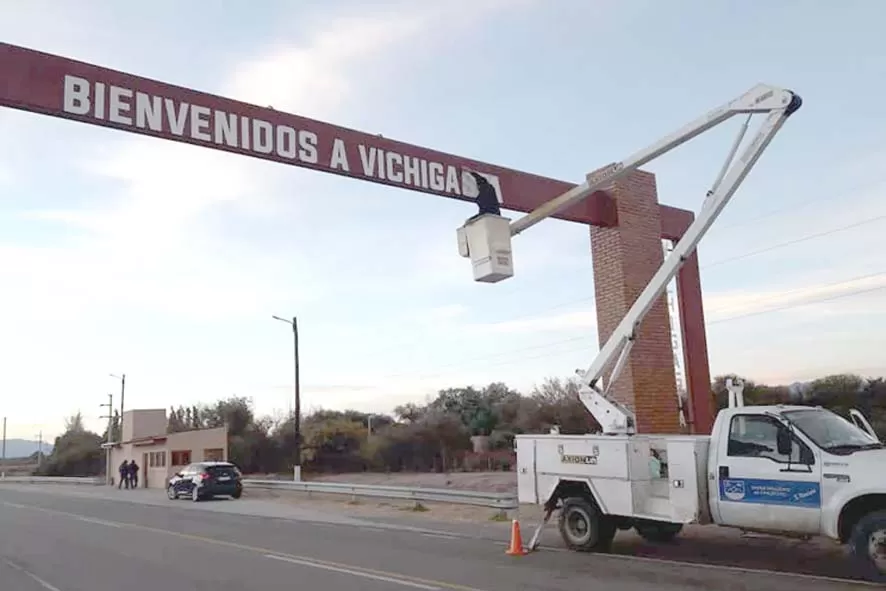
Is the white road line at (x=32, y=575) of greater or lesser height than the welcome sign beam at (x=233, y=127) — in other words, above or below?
below

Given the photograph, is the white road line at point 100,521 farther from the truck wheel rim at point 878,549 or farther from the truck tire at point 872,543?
the truck wheel rim at point 878,549

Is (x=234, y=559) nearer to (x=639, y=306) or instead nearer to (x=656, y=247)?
(x=639, y=306)

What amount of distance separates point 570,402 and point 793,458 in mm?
40705

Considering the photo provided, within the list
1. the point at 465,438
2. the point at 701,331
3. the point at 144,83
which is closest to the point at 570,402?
the point at 465,438

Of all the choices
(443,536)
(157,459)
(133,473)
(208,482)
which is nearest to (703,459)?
(443,536)

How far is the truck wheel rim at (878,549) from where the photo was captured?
908cm

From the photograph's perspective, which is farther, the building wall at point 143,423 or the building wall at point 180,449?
the building wall at point 143,423

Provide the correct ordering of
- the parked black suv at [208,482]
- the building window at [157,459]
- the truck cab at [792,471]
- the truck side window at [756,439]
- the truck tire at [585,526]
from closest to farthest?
the truck cab at [792,471] < the truck side window at [756,439] < the truck tire at [585,526] < the parked black suv at [208,482] < the building window at [157,459]

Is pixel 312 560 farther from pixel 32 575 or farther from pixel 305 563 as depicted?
pixel 32 575

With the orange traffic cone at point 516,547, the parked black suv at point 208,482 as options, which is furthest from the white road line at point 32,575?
the parked black suv at point 208,482

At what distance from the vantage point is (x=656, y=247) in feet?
52.4

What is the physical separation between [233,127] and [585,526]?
7.51m

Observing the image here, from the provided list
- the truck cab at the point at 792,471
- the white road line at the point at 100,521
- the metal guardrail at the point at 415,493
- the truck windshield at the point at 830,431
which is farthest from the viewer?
the white road line at the point at 100,521

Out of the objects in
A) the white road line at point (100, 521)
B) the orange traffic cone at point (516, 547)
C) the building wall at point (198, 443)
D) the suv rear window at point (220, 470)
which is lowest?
the white road line at point (100, 521)
